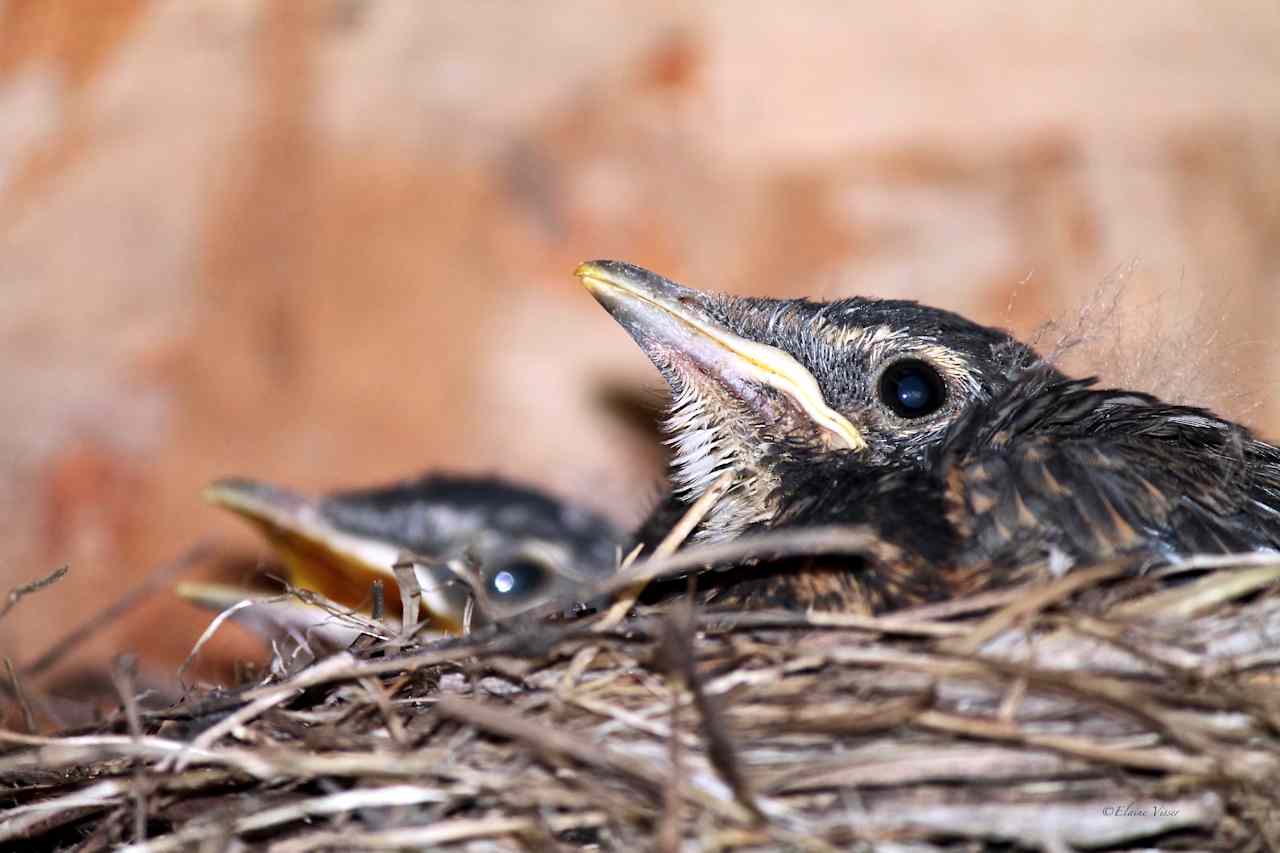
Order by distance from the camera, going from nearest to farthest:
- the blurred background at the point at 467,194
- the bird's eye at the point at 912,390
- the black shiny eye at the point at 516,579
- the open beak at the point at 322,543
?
1. the bird's eye at the point at 912,390
2. the open beak at the point at 322,543
3. the black shiny eye at the point at 516,579
4. the blurred background at the point at 467,194

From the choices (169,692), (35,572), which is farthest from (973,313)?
(35,572)

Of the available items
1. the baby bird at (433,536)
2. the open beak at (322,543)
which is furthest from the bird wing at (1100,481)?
the open beak at (322,543)

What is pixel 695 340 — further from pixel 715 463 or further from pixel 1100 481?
pixel 1100 481

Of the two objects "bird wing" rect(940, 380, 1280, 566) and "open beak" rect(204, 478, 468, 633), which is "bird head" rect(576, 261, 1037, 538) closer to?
"bird wing" rect(940, 380, 1280, 566)

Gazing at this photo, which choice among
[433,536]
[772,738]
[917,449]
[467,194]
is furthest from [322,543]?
[772,738]

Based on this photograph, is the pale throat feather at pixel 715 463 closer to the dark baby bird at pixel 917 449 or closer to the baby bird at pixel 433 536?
the dark baby bird at pixel 917 449
